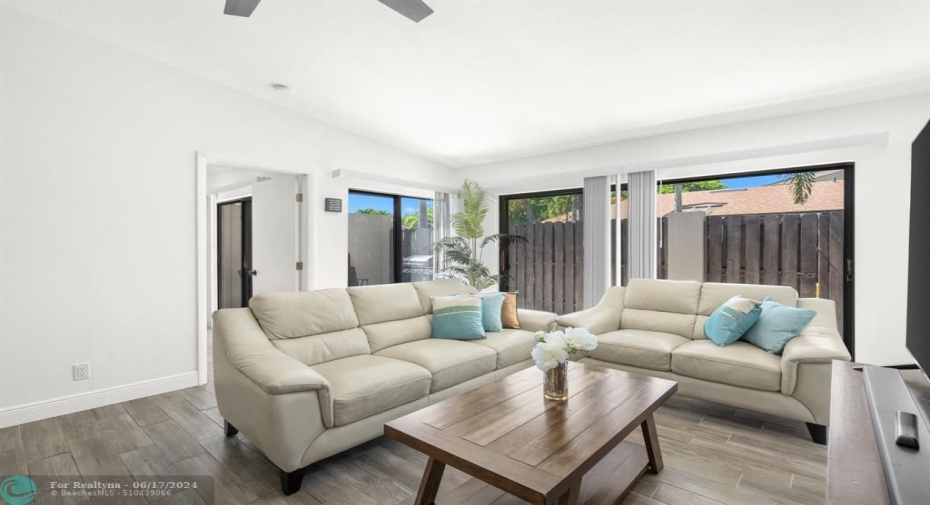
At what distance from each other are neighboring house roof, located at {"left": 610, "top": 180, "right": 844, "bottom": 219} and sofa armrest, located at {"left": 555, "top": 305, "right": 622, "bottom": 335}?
58.4 inches

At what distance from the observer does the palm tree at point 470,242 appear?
566 centimetres

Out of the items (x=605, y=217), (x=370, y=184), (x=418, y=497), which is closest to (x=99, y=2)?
(x=370, y=184)

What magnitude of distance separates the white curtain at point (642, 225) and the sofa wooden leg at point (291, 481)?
147 inches

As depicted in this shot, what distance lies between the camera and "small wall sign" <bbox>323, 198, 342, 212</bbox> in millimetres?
4734

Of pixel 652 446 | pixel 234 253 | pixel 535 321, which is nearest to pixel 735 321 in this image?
pixel 652 446

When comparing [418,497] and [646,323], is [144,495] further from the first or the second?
[646,323]

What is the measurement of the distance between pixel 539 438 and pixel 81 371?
→ 3501 mm

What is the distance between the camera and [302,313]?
2.93m

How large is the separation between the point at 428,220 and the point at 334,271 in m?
1.71

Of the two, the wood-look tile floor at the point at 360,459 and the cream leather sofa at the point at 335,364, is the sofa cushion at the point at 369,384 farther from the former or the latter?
the wood-look tile floor at the point at 360,459

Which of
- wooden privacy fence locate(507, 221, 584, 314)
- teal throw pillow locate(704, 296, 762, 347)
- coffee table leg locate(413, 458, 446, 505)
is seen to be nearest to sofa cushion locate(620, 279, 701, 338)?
teal throw pillow locate(704, 296, 762, 347)

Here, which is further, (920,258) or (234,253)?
(234,253)

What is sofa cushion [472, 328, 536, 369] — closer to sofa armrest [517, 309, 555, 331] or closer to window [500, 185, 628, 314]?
sofa armrest [517, 309, 555, 331]

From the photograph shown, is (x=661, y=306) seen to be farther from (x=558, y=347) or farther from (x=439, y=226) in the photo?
(x=439, y=226)
